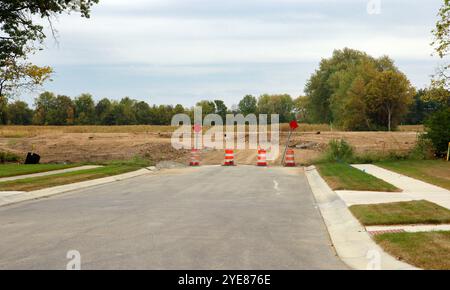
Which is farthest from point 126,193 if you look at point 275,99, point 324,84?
point 275,99

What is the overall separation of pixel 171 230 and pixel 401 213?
518 centimetres

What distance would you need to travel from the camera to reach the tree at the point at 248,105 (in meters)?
168

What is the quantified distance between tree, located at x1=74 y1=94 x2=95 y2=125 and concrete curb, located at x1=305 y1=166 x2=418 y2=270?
129 meters

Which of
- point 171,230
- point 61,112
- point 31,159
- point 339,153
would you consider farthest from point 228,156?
point 61,112

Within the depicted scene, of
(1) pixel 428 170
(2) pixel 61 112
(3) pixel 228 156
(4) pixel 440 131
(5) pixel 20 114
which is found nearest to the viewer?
(1) pixel 428 170

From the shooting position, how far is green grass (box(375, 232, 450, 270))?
7500mm

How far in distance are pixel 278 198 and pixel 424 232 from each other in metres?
6.61

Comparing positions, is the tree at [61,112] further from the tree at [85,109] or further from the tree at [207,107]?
the tree at [207,107]

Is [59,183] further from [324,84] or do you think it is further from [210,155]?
[324,84]

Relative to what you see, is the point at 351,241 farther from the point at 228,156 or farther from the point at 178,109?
the point at 178,109

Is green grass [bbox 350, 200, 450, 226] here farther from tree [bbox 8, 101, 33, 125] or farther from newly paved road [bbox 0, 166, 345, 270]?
tree [bbox 8, 101, 33, 125]

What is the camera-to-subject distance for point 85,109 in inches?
5591

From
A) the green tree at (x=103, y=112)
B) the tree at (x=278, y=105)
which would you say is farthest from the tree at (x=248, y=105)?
the green tree at (x=103, y=112)

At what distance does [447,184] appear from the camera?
18.1 metres
